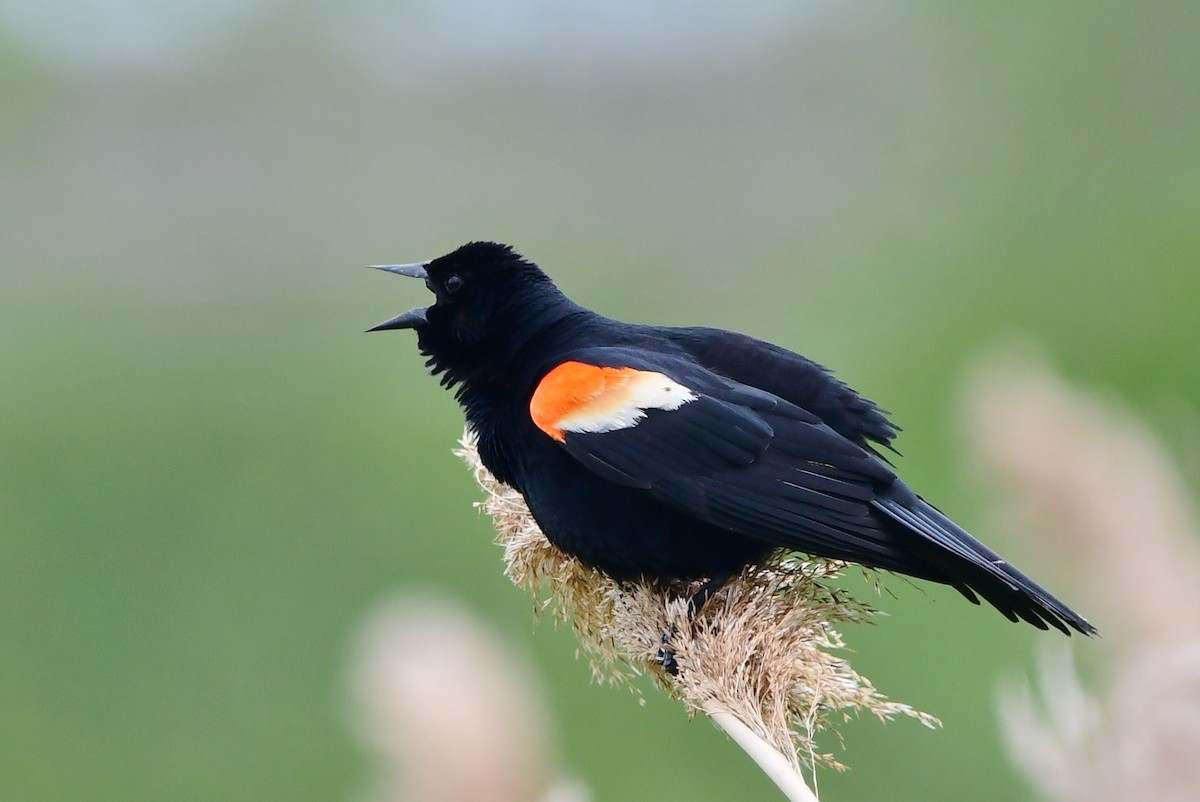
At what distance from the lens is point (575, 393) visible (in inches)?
98.7

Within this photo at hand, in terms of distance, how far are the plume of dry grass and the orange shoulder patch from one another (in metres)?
0.23

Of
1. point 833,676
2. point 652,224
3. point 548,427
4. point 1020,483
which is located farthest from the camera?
point 652,224

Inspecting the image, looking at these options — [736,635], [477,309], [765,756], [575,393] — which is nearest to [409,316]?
[477,309]

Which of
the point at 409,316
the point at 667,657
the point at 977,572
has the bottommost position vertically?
the point at 667,657

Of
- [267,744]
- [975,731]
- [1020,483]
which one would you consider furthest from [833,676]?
[267,744]

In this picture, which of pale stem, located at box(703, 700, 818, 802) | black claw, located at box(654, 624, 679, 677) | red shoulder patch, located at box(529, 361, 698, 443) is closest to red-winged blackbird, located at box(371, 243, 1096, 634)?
red shoulder patch, located at box(529, 361, 698, 443)

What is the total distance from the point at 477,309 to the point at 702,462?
707 mm

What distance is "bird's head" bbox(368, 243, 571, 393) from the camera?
9.34 feet

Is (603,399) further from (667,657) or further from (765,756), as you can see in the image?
(765,756)

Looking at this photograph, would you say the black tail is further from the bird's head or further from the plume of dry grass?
the bird's head

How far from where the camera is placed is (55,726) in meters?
5.77

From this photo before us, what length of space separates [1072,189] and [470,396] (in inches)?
352

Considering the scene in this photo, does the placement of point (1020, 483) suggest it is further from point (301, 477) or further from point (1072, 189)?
point (1072, 189)

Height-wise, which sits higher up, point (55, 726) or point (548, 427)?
point (548, 427)
